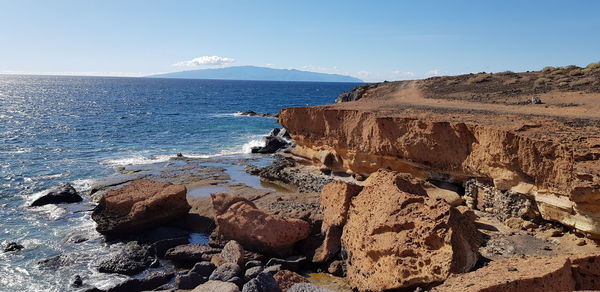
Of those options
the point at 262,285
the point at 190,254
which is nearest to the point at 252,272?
the point at 262,285

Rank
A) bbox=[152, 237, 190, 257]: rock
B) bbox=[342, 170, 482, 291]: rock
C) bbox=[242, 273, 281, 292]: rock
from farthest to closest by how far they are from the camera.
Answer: bbox=[152, 237, 190, 257]: rock → bbox=[242, 273, 281, 292]: rock → bbox=[342, 170, 482, 291]: rock

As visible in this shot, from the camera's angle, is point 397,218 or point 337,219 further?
point 337,219

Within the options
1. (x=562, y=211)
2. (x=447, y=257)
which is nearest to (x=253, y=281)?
(x=447, y=257)

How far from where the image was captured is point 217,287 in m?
12.4

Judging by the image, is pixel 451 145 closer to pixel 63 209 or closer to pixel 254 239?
pixel 254 239

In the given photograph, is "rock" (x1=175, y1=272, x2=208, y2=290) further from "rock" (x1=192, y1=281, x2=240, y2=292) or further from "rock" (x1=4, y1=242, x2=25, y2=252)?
"rock" (x1=4, y1=242, x2=25, y2=252)

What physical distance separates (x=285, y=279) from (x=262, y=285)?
1014 millimetres

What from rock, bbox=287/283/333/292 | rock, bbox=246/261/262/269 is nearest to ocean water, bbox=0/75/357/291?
rock, bbox=246/261/262/269

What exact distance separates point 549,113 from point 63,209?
24.0 metres

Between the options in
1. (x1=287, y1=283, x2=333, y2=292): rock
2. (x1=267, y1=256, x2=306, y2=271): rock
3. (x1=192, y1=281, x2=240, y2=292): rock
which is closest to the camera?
(x1=287, y1=283, x2=333, y2=292): rock

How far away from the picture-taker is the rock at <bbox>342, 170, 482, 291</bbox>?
408 inches

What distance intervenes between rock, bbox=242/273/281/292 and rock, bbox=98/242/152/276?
5.11 metres

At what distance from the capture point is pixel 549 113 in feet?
68.7

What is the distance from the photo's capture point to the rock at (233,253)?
47.9 ft
